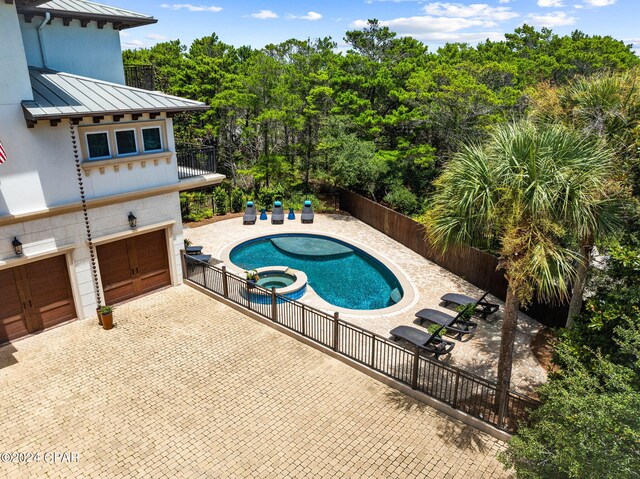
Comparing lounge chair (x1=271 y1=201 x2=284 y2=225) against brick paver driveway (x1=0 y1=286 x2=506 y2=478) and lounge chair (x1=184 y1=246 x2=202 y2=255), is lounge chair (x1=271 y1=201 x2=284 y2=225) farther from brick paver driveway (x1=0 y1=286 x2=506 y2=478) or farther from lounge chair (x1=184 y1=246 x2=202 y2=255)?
brick paver driveway (x1=0 y1=286 x2=506 y2=478)

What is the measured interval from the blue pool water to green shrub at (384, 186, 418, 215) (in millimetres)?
5467

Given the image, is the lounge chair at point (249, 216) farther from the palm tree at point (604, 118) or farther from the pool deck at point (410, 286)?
the palm tree at point (604, 118)

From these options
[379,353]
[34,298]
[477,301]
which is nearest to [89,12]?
[34,298]

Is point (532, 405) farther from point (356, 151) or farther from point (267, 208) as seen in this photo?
point (267, 208)

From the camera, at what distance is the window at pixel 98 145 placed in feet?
43.7

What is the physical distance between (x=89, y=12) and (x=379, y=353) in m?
14.1

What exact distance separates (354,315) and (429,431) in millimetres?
5866

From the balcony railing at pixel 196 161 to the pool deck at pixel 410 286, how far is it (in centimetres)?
471

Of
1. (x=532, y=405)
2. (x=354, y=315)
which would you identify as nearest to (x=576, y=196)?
(x=532, y=405)

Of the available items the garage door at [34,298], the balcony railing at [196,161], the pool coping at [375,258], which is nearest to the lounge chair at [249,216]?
the pool coping at [375,258]

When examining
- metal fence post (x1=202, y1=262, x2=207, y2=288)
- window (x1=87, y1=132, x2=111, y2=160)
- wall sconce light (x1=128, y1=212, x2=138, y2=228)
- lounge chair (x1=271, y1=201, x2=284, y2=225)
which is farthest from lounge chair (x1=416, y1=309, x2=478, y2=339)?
lounge chair (x1=271, y1=201, x2=284, y2=225)

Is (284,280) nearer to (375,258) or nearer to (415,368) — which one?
(375,258)

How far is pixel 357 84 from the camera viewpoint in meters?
30.2

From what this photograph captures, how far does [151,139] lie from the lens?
14766mm
